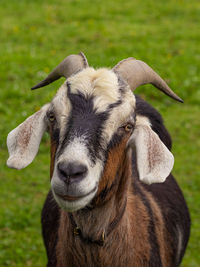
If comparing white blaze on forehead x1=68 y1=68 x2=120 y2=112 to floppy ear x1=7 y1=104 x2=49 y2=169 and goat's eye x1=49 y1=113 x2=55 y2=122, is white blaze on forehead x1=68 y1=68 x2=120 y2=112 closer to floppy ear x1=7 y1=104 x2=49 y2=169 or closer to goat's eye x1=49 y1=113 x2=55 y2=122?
goat's eye x1=49 y1=113 x2=55 y2=122

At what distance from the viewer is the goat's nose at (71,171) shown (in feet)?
9.41

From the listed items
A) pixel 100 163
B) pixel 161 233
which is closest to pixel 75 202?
pixel 100 163

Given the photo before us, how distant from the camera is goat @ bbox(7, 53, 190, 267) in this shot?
3.02 metres

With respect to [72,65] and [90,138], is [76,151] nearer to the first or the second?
[90,138]

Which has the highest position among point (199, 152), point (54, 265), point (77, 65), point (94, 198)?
point (77, 65)

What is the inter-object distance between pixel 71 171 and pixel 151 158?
1.94 ft

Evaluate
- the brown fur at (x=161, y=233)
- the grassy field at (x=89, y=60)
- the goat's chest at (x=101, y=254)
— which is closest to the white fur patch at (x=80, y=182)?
the goat's chest at (x=101, y=254)

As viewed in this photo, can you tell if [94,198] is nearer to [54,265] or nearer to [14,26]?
[54,265]

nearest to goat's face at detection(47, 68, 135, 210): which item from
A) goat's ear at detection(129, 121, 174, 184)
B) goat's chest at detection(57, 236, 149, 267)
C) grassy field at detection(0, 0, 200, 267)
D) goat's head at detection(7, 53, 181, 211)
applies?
goat's head at detection(7, 53, 181, 211)

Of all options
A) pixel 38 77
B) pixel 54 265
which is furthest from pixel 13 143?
pixel 38 77

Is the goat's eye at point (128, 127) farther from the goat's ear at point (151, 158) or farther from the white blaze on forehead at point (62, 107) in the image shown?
the white blaze on forehead at point (62, 107)

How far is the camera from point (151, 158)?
323 centimetres

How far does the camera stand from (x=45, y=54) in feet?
34.7

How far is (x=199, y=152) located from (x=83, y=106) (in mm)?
4616
